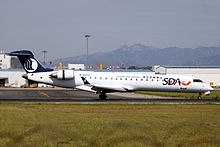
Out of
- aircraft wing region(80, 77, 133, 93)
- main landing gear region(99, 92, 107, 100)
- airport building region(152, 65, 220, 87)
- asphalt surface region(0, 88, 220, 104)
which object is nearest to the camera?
asphalt surface region(0, 88, 220, 104)

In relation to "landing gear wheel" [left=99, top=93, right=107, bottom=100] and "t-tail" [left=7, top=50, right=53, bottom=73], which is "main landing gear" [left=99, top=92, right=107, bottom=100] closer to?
"landing gear wheel" [left=99, top=93, right=107, bottom=100]

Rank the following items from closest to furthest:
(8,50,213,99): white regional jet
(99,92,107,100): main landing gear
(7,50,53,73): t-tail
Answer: (8,50,213,99): white regional jet < (7,50,53,73): t-tail < (99,92,107,100): main landing gear

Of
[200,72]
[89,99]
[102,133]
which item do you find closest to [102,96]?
[89,99]

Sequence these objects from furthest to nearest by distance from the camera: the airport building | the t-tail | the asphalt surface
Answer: the airport building, the t-tail, the asphalt surface

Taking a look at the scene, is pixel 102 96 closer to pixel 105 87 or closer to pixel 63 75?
pixel 105 87

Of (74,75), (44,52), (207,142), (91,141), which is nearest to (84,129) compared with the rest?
(91,141)

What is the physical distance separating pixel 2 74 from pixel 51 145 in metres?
84.1

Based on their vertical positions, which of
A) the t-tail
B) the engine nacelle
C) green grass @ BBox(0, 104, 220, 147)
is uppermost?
the t-tail

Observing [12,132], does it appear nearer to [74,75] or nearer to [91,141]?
→ [91,141]

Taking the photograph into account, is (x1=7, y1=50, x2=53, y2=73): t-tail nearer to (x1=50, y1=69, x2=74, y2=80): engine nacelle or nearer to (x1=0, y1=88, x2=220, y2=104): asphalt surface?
(x1=50, y1=69, x2=74, y2=80): engine nacelle

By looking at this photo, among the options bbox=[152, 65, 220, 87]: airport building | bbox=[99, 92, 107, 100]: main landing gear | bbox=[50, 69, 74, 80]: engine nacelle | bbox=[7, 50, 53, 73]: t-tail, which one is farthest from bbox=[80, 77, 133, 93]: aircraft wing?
bbox=[152, 65, 220, 87]: airport building

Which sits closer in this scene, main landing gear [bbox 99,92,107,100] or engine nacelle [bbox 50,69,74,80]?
engine nacelle [bbox 50,69,74,80]

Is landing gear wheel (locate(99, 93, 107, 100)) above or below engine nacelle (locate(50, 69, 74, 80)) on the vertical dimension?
below

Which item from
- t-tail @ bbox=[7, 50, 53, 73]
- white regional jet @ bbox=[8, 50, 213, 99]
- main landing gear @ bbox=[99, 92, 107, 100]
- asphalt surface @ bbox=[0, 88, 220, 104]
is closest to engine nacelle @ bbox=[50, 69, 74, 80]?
white regional jet @ bbox=[8, 50, 213, 99]
